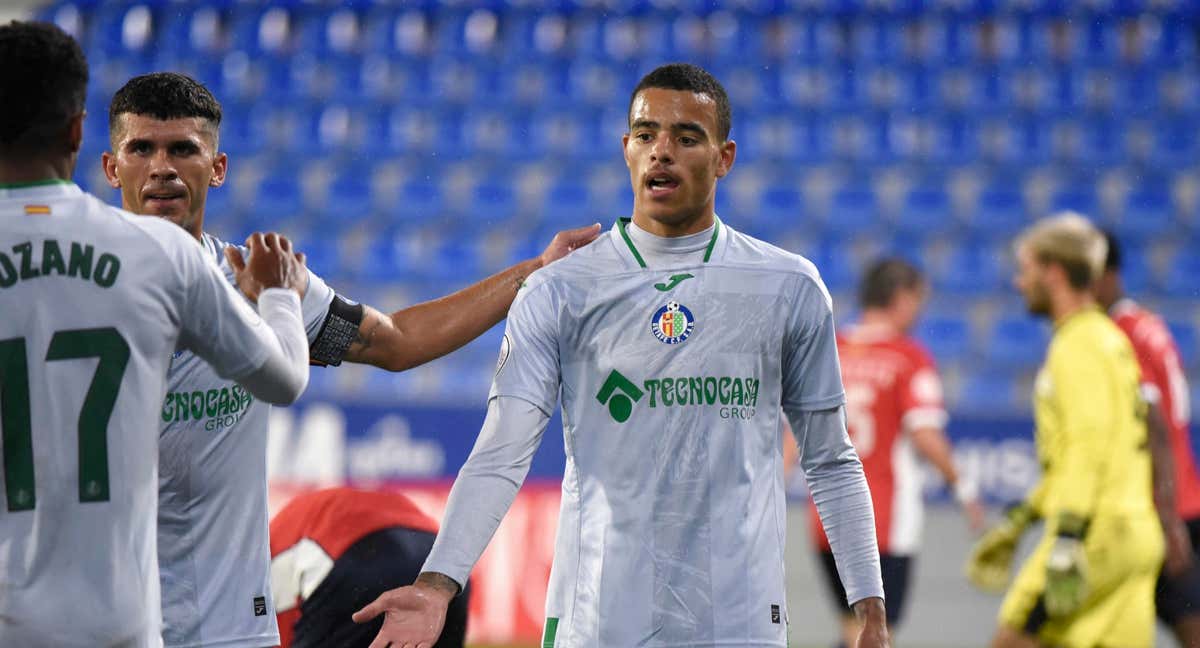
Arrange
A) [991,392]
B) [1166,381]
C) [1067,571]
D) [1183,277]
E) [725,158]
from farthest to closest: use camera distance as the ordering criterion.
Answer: [1183,277] < [991,392] < [1166,381] < [1067,571] < [725,158]

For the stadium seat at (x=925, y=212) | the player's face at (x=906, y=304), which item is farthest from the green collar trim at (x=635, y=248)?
the stadium seat at (x=925, y=212)

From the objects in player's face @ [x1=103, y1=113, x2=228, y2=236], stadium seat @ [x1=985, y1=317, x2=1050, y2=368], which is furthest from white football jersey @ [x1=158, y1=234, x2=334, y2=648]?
stadium seat @ [x1=985, y1=317, x2=1050, y2=368]

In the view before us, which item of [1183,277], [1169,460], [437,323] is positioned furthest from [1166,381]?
[1183,277]

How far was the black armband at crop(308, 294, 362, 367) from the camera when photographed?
383 cm

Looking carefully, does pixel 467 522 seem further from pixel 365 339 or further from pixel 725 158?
pixel 725 158

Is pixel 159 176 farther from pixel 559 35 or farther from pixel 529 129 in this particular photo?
pixel 559 35

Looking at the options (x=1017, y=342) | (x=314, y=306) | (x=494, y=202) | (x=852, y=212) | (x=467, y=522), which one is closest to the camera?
(x=467, y=522)

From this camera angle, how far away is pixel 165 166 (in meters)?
3.68

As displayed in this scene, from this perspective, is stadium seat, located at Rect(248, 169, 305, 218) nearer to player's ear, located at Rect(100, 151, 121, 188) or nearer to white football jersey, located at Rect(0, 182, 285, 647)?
player's ear, located at Rect(100, 151, 121, 188)

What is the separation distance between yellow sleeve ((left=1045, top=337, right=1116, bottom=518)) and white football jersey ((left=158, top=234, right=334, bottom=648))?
11.4 feet

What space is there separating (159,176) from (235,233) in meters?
9.32

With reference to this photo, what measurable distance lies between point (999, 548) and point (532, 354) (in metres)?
3.50

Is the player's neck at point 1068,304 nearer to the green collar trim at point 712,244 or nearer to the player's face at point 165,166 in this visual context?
the green collar trim at point 712,244

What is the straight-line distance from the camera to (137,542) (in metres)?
2.65
